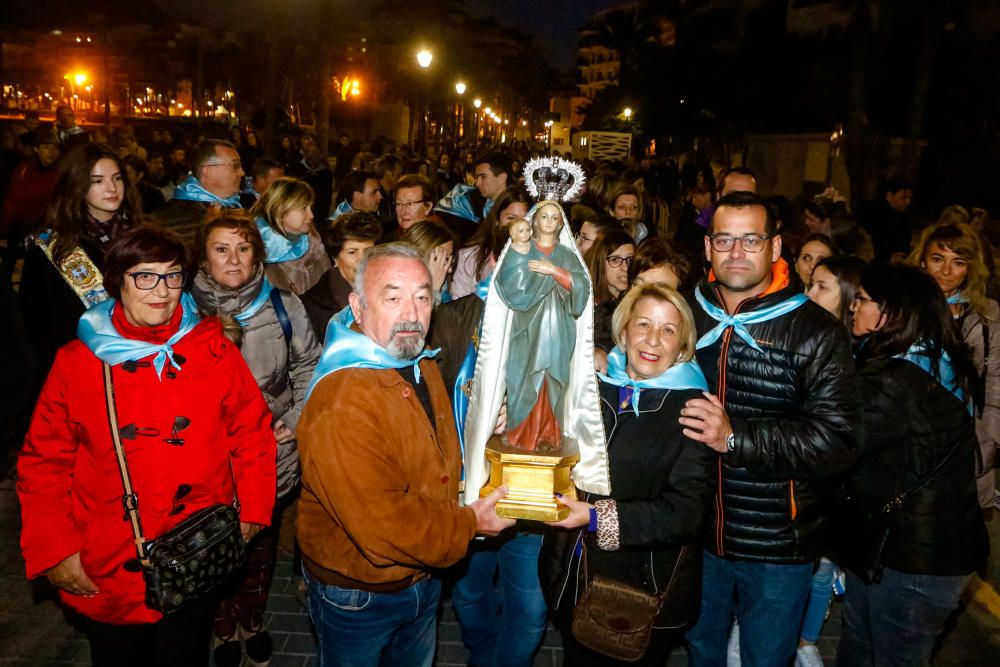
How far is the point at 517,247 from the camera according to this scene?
296 cm

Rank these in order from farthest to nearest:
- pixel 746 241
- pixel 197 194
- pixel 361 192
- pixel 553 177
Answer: pixel 361 192, pixel 197 194, pixel 746 241, pixel 553 177

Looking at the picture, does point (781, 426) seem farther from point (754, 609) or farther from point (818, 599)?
point (818, 599)

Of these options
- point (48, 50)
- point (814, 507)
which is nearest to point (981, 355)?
point (814, 507)

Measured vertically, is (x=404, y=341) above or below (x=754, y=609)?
above

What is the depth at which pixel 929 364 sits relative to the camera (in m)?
3.23

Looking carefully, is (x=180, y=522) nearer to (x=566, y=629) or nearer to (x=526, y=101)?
(x=566, y=629)

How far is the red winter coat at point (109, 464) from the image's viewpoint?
2.85m

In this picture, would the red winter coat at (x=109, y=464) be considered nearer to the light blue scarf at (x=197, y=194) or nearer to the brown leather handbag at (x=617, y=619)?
the brown leather handbag at (x=617, y=619)

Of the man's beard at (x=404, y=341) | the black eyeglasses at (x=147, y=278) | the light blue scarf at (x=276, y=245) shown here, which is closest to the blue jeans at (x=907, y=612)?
the man's beard at (x=404, y=341)

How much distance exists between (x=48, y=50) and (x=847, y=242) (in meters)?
64.1

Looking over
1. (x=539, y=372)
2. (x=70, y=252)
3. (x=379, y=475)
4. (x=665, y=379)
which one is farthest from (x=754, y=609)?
(x=70, y=252)

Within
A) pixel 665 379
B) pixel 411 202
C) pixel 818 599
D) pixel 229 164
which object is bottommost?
pixel 818 599

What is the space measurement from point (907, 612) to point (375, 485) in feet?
8.24

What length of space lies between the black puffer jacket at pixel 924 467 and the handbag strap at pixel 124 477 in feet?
10.2
